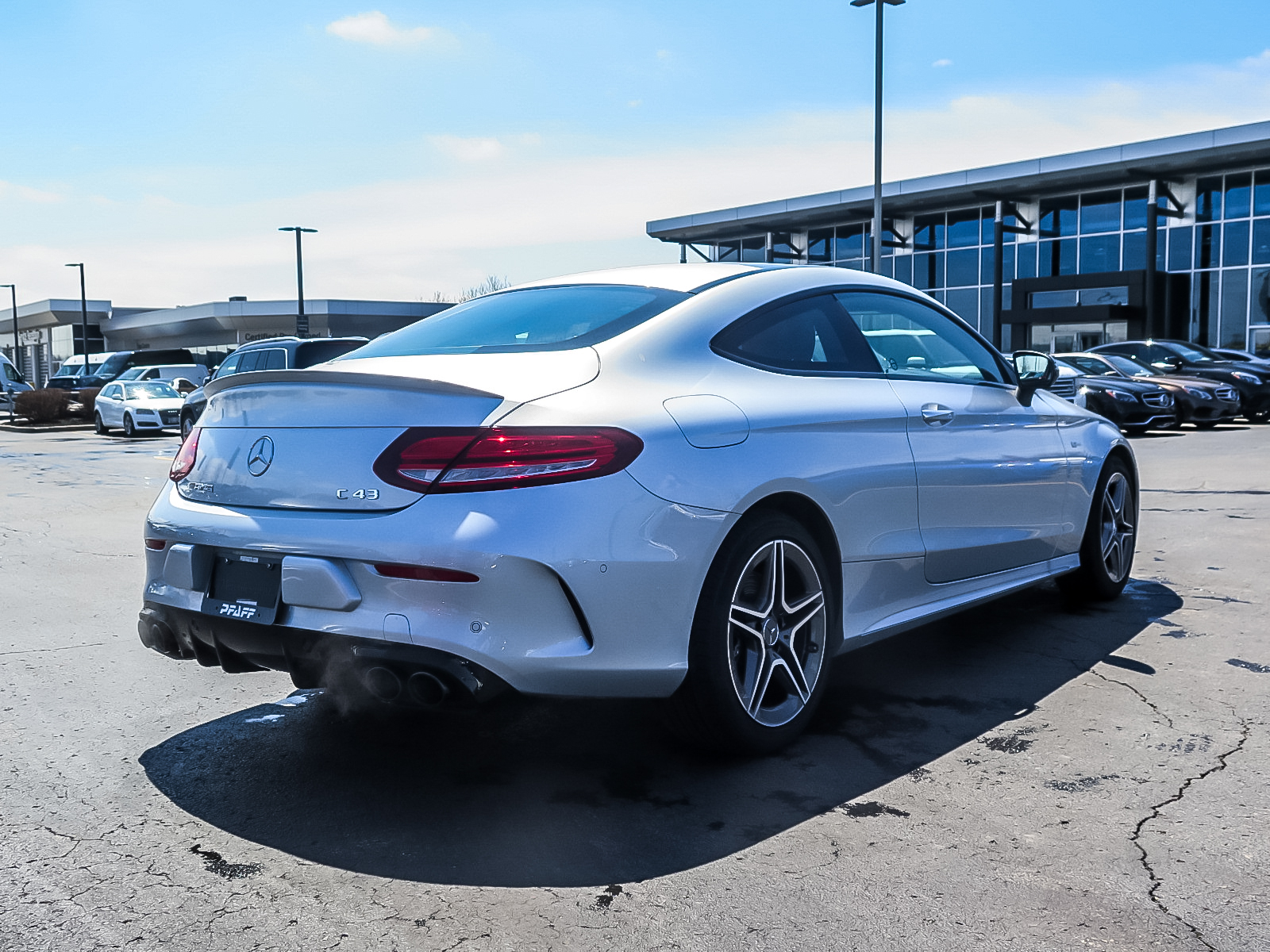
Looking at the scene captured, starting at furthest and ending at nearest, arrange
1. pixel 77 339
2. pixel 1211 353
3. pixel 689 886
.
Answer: pixel 77 339, pixel 1211 353, pixel 689 886

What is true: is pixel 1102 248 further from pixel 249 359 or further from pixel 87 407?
pixel 87 407

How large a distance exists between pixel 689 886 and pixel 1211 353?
2468 cm

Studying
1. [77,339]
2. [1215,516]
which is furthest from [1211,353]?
[77,339]

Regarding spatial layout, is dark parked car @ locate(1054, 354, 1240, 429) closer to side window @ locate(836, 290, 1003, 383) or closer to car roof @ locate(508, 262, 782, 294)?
side window @ locate(836, 290, 1003, 383)

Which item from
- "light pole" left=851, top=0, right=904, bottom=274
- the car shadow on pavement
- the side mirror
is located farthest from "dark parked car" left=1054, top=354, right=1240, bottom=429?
the car shadow on pavement

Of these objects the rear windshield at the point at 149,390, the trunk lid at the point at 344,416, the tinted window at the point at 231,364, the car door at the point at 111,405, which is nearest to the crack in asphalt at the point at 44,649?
the trunk lid at the point at 344,416

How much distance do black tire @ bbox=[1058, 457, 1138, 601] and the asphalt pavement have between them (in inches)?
23.2

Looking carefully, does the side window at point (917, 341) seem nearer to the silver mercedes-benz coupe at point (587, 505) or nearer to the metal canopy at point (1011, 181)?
the silver mercedes-benz coupe at point (587, 505)

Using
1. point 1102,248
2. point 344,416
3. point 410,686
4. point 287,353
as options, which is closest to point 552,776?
point 410,686

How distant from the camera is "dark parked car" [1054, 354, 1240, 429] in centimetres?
2036

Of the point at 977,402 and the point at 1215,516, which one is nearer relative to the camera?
the point at 977,402

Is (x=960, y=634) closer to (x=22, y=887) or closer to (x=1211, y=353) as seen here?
(x=22, y=887)

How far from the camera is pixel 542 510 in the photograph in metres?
3.10

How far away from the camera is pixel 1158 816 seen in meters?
3.21
